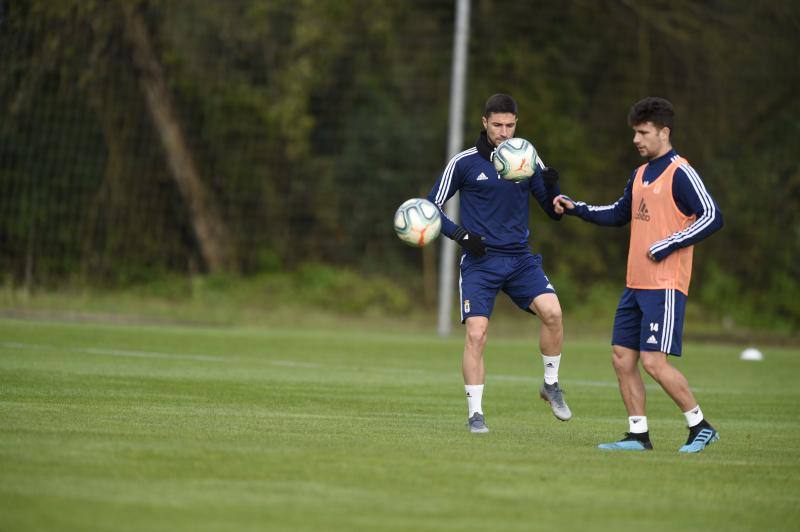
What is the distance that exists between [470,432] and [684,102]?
17.3m

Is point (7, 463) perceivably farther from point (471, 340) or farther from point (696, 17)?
point (696, 17)

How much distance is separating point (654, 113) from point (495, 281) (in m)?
1.99

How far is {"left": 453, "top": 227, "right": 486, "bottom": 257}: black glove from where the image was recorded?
9.13 metres

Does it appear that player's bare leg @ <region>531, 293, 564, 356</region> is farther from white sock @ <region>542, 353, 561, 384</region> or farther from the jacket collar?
the jacket collar

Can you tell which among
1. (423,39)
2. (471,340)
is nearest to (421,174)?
(423,39)

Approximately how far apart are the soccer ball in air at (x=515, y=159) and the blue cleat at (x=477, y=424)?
167 cm

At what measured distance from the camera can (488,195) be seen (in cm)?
934

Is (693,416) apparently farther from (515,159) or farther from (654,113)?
(515,159)

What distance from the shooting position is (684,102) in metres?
24.5

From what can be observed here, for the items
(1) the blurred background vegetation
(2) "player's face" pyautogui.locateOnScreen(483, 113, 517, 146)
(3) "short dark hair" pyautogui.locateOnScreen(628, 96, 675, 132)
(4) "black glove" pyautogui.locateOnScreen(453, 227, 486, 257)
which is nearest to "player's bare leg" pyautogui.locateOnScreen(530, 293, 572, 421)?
(4) "black glove" pyautogui.locateOnScreen(453, 227, 486, 257)

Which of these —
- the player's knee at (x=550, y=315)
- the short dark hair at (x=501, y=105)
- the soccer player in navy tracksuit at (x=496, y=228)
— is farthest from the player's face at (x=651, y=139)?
the player's knee at (x=550, y=315)

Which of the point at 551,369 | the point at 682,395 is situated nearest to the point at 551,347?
the point at 551,369

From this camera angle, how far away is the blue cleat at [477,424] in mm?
8438

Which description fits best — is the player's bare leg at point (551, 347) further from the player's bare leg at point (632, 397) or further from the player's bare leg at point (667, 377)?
the player's bare leg at point (667, 377)
